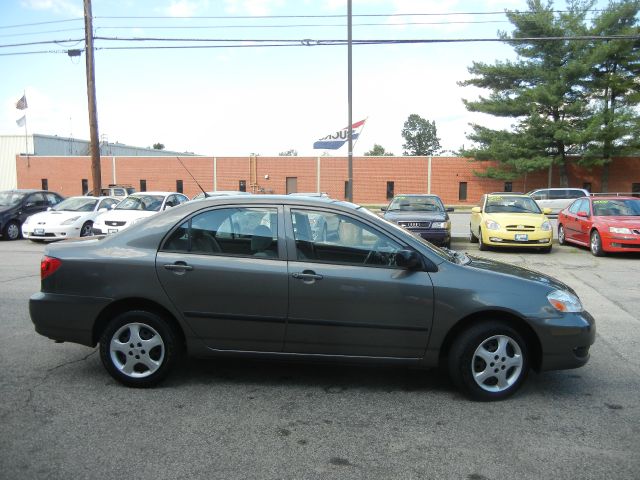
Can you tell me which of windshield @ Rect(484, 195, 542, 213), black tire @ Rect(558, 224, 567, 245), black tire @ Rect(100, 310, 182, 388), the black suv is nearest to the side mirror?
black tire @ Rect(100, 310, 182, 388)

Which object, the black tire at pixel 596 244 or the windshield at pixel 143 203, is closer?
the black tire at pixel 596 244

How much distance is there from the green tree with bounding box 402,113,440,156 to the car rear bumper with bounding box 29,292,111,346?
365 ft

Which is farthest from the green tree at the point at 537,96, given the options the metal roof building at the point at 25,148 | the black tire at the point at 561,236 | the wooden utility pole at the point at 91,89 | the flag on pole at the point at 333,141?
the metal roof building at the point at 25,148

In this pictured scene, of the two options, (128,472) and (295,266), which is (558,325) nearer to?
(295,266)

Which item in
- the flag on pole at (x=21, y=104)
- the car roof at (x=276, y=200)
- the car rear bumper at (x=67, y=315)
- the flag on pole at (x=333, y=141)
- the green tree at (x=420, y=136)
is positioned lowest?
the car rear bumper at (x=67, y=315)

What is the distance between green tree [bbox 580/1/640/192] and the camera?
1323 inches

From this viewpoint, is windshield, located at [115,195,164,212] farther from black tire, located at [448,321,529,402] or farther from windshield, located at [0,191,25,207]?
black tire, located at [448,321,529,402]

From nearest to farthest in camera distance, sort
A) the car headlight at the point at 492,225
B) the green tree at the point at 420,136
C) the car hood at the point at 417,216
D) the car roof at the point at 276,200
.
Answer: the car roof at the point at 276,200, the car headlight at the point at 492,225, the car hood at the point at 417,216, the green tree at the point at 420,136

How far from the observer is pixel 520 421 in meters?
3.64

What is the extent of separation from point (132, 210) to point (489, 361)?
12712mm

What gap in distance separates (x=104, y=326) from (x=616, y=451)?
12.5 feet

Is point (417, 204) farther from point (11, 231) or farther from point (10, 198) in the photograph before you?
point (10, 198)

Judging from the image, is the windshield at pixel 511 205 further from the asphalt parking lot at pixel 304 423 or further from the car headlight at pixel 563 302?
the car headlight at pixel 563 302

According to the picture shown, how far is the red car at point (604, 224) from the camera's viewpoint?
11812mm
